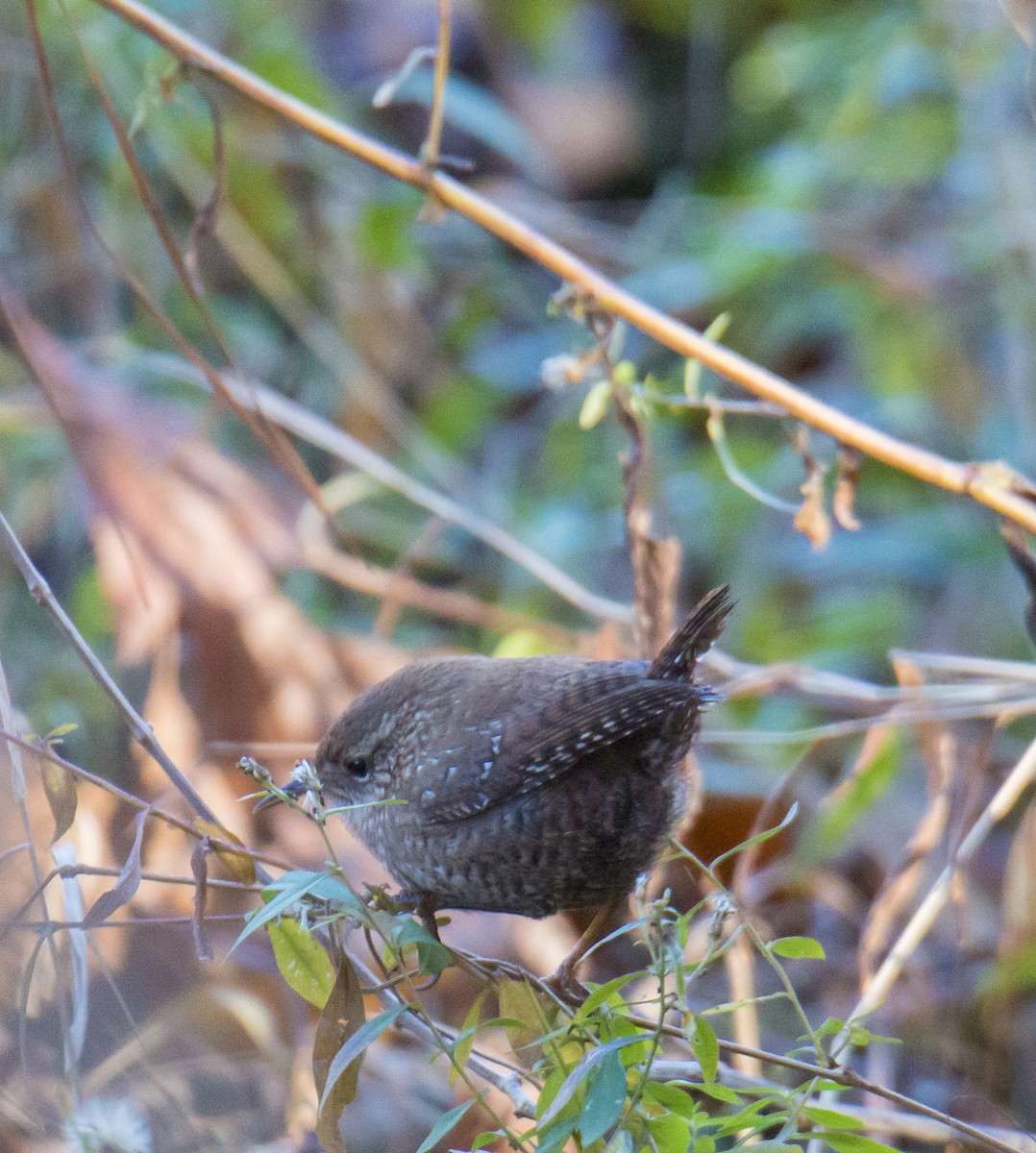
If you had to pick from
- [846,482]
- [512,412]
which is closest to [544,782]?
[846,482]

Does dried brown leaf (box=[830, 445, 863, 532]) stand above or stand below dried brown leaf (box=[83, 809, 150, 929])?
below

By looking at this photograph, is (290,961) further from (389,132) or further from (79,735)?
(389,132)

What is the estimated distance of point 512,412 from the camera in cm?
591

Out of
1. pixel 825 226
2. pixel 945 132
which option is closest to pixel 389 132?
pixel 825 226

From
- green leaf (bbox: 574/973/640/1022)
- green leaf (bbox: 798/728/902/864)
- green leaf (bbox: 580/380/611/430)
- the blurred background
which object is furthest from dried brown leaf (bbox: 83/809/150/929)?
green leaf (bbox: 798/728/902/864)

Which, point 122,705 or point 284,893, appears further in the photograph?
point 122,705

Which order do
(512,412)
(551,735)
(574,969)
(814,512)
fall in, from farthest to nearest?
1. (512,412)
2. (814,512)
3. (574,969)
4. (551,735)

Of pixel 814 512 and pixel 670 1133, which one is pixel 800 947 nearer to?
pixel 670 1133

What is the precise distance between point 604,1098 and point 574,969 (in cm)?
74

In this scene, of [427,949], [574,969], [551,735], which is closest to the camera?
[427,949]

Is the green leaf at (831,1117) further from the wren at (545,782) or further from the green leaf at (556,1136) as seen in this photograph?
the wren at (545,782)

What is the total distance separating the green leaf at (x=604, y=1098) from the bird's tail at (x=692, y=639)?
28.7 inches

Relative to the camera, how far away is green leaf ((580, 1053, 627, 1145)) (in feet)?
4.19

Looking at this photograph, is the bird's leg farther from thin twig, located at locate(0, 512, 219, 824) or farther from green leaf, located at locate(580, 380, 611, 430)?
green leaf, located at locate(580, 380, 611, 430)
